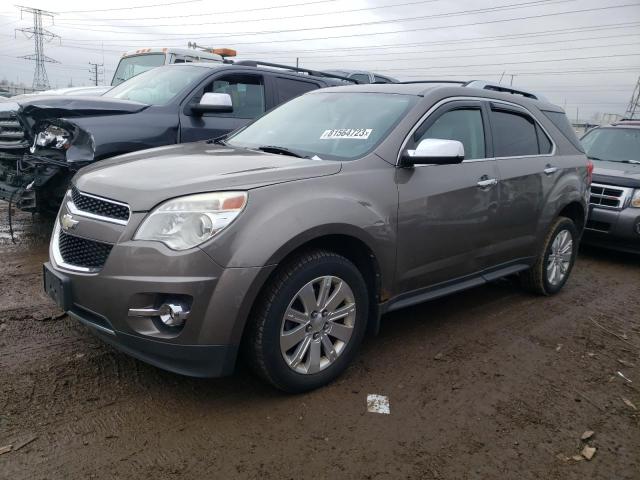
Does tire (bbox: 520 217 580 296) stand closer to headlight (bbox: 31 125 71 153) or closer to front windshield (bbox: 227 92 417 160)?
front windshield (bbox: 227 92 417 160)

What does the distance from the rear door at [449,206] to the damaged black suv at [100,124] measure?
2.43 metres

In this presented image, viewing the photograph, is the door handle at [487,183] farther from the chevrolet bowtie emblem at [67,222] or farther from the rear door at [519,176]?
the chevrolet bowtie emblem at [67,222]

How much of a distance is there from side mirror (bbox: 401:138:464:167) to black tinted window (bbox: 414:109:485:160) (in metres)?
0.27

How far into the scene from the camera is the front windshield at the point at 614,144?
763 centimetres

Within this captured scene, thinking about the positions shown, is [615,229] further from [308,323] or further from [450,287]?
[308,323]

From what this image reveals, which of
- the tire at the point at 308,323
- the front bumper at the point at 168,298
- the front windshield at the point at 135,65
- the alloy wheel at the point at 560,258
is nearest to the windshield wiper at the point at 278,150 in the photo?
the tire at the point at 308,323

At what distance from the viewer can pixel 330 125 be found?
3.74 m

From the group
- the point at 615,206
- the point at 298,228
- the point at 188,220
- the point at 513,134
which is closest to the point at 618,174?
the point at 615,206

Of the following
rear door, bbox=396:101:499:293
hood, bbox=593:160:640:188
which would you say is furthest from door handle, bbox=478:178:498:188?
hood, bbox=593:160:640:188

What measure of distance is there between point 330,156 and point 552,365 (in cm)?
204

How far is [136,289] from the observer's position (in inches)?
101

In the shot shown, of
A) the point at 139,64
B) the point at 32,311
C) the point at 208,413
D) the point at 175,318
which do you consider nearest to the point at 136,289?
the point at 175,318

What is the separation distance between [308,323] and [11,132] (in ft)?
13.5

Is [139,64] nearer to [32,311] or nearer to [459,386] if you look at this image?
[32,311]
